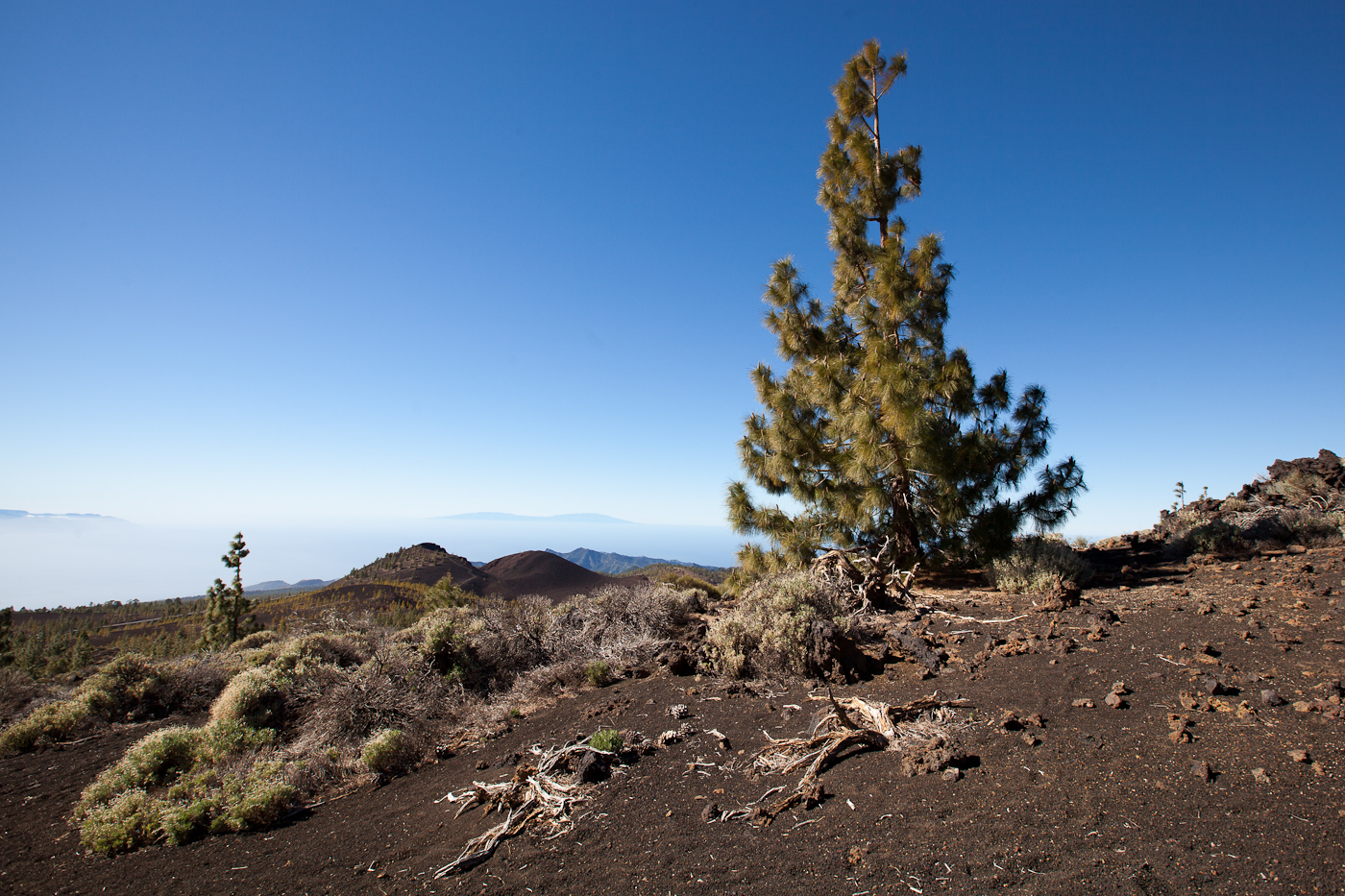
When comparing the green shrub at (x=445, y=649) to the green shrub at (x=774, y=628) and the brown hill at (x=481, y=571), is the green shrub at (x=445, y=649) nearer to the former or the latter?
the green shrub at (x=774, y=628)

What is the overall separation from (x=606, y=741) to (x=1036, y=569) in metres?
7.16

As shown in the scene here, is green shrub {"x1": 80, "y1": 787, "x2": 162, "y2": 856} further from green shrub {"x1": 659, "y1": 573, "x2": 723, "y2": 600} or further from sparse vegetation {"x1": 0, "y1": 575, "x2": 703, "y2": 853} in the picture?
green shrub {"x1": 659, "y1": 573, "x2": 723, "y2": 600}

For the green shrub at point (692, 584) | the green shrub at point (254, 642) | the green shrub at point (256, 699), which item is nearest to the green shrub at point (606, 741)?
the green shrub at point (256, 699)

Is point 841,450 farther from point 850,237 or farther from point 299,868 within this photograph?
point 299,868

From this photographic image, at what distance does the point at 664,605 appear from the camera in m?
9.67

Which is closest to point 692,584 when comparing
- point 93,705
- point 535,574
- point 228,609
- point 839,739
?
point 839,739

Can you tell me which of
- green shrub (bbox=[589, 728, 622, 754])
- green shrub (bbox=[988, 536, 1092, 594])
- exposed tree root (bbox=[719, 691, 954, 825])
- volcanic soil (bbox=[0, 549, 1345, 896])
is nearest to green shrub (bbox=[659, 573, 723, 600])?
green shrub (bbox=[988, 536, 1092, 594])

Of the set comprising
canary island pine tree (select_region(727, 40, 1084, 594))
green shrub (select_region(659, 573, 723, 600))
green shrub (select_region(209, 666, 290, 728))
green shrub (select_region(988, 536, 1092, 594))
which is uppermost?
canary island pine tree (select_region(727, 40, 1084, 594))

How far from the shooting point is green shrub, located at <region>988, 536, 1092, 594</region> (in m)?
7.85

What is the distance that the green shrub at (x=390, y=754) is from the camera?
5.55 m

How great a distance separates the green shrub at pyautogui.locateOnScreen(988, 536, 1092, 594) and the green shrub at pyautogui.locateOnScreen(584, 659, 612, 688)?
6.06 meters

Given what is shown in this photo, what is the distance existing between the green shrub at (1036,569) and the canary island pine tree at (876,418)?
56 centimetres

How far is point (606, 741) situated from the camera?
4.69 m

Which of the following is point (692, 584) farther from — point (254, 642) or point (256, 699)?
point (254, 642)
